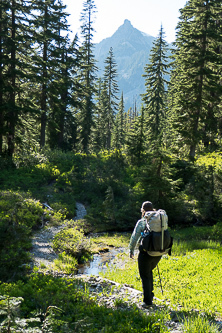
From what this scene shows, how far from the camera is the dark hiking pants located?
5.63 m

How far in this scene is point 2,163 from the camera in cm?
1859

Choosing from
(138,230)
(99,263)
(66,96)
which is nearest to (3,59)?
(66,96)

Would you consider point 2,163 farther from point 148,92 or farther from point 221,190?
point 148,92

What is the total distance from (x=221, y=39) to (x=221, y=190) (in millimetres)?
12585

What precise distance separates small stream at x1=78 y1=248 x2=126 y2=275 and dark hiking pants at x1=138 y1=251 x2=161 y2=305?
3.65 meters

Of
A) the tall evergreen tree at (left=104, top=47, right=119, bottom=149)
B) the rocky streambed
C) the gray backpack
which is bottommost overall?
the rocky streambed

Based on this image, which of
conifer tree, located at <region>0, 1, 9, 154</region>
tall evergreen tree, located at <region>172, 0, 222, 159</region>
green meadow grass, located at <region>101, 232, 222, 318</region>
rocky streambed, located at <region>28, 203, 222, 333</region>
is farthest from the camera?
tall evergreen tree, located at <region>172, 0, 222, 159</region>

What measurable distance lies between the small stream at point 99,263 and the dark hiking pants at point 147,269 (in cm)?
365

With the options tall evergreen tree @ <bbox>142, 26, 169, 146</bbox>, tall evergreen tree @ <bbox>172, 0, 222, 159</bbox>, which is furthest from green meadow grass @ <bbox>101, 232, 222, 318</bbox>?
tall evergreen tree @ <bbox>142, 26, 169, 146</bbox>

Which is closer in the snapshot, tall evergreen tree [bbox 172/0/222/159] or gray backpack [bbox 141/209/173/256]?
gray backpack [bbox 141/209/173/256]

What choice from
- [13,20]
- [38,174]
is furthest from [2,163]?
[13,20]

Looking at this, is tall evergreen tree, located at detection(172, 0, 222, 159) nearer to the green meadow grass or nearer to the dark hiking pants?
the green meadow grass

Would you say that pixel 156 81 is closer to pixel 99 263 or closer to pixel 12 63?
pixel 12 63

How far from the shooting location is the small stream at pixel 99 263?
9.40 meters
